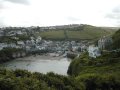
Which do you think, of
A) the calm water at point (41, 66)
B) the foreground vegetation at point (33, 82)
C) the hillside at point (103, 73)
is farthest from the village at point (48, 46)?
the foreground vegetation at point (33, 82)

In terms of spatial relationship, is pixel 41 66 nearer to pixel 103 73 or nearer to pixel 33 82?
pixel 103 73

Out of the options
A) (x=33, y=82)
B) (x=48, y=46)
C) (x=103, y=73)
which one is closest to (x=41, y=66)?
(x=103, y=73)

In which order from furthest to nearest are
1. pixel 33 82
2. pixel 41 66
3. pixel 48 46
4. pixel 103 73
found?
pixel 48 46, pixel 41 66, pixel 103 73, pixel 33 82

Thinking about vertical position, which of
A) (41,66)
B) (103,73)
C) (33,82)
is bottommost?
(41,66)

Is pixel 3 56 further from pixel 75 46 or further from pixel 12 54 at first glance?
pixel 75 46

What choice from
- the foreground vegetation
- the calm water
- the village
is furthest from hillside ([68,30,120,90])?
the village

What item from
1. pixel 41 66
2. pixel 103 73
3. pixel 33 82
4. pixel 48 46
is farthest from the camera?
pixel 48 46

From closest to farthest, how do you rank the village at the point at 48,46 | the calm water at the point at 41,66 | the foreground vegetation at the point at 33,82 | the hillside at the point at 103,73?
the foreground vegetation at the point at 33,82, the hillside at the point at 103,73, the calm water at the point at 41,66, the village at the point at 48,46

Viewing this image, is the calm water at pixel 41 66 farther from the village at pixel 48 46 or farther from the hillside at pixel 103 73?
the village at pixel 48 46

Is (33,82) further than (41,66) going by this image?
No

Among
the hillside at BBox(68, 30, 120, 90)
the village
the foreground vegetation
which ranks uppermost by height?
the foreground vegetation

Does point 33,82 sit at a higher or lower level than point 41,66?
higher

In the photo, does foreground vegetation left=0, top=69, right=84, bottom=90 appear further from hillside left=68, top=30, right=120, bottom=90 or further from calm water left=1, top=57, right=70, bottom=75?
calm water left=1, top=57, right=70, bottom=75
